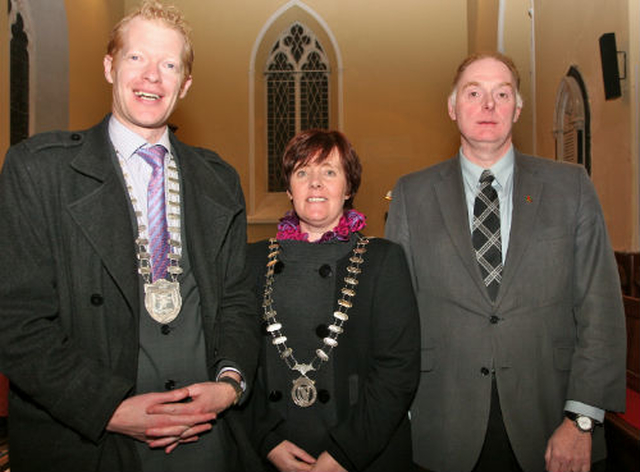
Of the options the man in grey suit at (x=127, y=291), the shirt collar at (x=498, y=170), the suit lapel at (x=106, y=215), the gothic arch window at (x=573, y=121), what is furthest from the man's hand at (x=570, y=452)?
the gothic arch window at (x=573, y=121)

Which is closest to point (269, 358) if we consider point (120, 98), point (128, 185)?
point (128, 185)

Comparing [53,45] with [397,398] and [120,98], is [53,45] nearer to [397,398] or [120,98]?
[120,98]

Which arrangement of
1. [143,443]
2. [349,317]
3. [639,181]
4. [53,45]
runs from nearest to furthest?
[143,443] → [349,317] → [639,181] → [53,45]

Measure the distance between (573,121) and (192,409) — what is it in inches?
192

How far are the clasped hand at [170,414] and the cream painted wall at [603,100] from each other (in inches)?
138

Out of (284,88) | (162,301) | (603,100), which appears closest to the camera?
(162,301)

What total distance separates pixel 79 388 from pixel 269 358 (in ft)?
2.06

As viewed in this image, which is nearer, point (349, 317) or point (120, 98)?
point (120, 98)

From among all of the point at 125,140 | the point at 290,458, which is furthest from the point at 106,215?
the point at 290,458

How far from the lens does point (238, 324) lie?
5.31ft

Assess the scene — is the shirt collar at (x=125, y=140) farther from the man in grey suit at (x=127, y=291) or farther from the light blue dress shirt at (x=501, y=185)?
the light blue dress shirt at (x=501, y=185)

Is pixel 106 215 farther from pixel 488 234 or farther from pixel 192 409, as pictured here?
pixel 488 234

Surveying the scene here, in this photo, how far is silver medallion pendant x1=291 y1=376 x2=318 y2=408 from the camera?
170cm

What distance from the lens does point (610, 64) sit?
3959 mm
